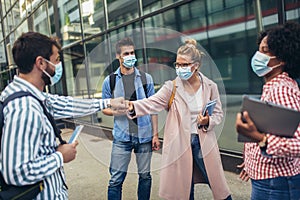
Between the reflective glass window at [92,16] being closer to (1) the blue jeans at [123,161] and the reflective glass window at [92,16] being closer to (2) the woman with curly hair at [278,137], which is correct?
(1) the blue jeans at [123,161]

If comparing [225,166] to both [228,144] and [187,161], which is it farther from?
[187,161]

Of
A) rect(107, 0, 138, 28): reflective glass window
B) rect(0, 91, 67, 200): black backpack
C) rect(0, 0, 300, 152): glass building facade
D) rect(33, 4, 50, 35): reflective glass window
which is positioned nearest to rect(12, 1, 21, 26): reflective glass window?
rect(33, 4, 50, 35): reflective glass window

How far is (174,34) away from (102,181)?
235 centimetres

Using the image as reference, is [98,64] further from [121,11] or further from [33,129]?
[33,129]

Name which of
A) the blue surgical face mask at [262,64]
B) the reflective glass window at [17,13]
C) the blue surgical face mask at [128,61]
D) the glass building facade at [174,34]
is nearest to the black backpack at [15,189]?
the glass building facade at [174,34]

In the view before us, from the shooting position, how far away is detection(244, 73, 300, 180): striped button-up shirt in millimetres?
1323

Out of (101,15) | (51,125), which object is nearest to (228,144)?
(51,125)

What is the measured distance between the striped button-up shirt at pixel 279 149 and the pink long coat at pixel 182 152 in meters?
0.67

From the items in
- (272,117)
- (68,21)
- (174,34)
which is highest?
(68,21)

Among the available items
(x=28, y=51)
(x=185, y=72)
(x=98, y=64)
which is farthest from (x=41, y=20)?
(x=28, y=51)

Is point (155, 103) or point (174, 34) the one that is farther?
point (174, 34)

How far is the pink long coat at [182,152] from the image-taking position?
2240mm

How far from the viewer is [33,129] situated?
4.19ft

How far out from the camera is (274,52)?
1.52m
